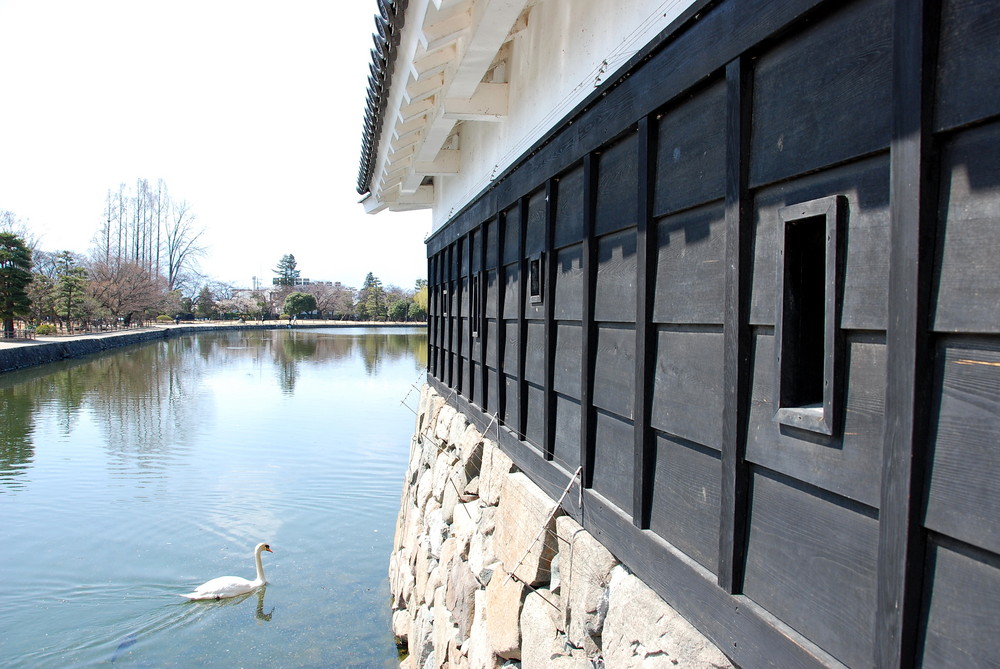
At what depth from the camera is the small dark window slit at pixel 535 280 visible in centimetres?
364

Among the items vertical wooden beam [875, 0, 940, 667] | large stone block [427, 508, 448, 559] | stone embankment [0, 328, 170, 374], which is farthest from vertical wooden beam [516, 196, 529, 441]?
stone embankment [0, 328, 170, 374]

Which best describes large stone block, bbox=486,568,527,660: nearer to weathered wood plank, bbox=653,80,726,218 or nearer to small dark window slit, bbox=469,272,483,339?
weathered wood plank, bbox=653,80,726,218

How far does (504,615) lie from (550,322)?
1514mm

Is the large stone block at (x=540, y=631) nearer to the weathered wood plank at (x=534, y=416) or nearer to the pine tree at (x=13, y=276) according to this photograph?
the weathered wood plank at (x=534, y=416)

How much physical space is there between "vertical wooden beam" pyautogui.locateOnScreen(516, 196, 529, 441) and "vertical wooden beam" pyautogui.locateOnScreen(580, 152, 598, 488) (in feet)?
3.48

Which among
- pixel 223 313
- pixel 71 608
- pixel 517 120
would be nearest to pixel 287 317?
pixel 223 313

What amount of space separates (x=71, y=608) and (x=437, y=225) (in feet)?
21.1

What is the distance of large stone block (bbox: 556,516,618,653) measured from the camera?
8.11ft

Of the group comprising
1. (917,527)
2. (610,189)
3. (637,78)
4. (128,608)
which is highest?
(637,78)

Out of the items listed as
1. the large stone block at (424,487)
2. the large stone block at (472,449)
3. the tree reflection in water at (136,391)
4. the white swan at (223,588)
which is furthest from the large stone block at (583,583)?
the tree reflection in water at (136,391)

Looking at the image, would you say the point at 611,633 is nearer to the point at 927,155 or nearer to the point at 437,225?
the point at 927,155

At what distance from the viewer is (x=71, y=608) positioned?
8.12 meters

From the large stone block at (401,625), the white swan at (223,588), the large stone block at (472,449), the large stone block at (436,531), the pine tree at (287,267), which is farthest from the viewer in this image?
the pine tree at (287,267)

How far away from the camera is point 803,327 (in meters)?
1.57
